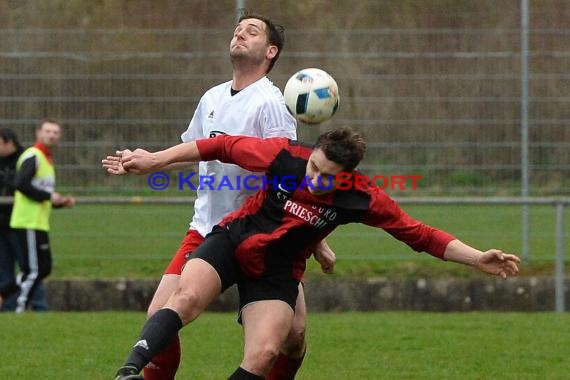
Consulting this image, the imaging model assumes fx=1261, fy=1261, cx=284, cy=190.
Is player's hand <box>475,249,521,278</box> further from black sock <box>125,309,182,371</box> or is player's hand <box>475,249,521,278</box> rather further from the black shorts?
black sock <box>125,309,182,371</box>

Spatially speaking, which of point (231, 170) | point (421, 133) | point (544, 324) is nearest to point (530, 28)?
point (421, 133)

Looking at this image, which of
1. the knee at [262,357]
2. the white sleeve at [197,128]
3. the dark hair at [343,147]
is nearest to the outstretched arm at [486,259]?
the dark hair at [343,147]

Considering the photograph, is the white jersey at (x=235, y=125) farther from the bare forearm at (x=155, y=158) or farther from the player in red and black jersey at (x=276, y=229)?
the bare forearm at (x=155, y=158)

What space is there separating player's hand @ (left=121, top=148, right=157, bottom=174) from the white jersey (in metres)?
0.71

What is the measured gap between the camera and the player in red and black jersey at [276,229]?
5.94 metres

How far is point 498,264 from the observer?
20.3 feet

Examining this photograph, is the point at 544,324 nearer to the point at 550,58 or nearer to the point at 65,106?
the point at 550,58

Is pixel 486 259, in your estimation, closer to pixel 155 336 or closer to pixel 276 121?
pixel 276 121

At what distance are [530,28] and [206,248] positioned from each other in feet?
22.7

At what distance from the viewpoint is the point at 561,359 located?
837 cm

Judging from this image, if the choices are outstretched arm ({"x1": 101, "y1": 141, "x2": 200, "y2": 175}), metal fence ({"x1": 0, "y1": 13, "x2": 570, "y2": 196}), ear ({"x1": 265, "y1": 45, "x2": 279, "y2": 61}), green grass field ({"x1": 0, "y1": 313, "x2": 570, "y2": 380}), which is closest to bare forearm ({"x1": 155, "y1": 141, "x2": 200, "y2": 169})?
outstretched arm ({"x1": 101, "y1": 141, "x2": 200, "y2": 175})

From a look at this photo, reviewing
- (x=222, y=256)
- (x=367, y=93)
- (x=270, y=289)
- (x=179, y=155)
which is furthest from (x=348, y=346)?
(x=367, y=93)

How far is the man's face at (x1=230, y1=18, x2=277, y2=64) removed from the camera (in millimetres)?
6734

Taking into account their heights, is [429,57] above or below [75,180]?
above
